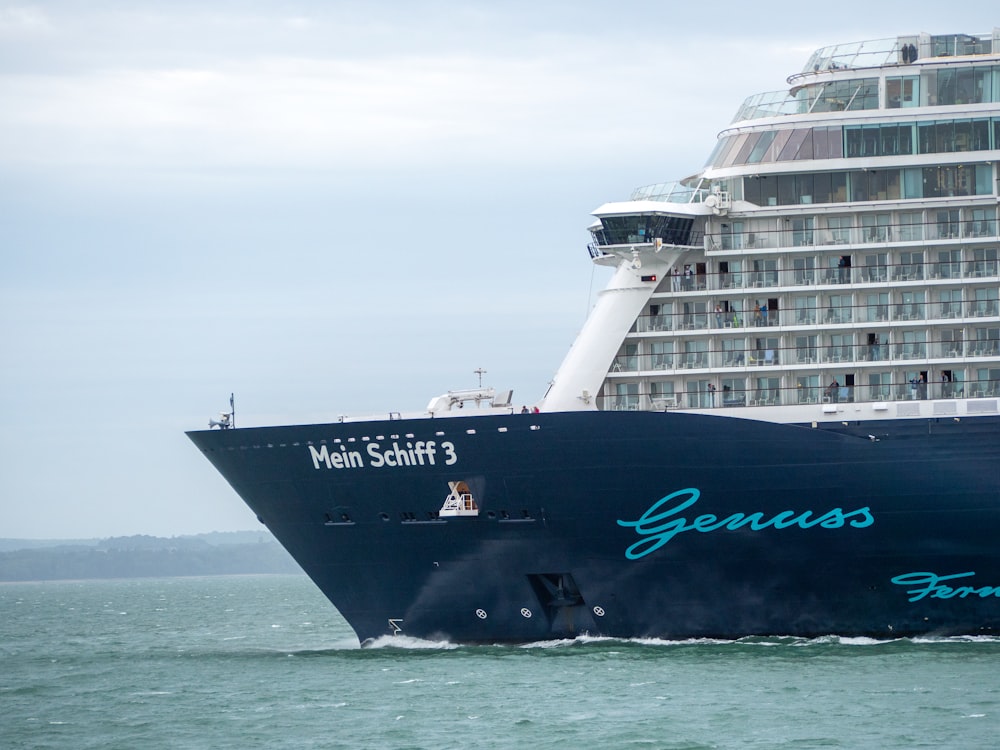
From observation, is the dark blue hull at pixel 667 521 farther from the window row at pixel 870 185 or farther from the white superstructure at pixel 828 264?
the window row at pixel 870 185

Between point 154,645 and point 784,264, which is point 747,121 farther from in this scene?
point 154,645

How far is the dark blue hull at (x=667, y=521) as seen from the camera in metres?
34.0

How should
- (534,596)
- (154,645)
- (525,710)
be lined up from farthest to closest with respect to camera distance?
(154,645) → (534,596) → (525,710)

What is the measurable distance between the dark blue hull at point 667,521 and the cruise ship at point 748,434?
1.9 inches

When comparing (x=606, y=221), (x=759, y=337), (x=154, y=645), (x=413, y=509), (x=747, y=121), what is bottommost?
(x=154, y=645)

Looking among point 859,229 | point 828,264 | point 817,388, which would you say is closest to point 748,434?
point 817,388

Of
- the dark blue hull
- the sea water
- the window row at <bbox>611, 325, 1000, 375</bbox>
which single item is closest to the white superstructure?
the window row at <bbox>611, 325, 1000, 375</bbox>

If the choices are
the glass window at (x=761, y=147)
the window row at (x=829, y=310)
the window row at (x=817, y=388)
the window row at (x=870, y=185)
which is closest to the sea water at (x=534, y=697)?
the window row at (x=817, y=388)

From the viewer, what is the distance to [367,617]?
1505 inches

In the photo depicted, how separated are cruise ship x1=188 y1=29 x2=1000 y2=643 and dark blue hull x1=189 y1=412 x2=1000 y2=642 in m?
0.05

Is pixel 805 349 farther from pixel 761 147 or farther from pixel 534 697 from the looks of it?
pixel 534 697

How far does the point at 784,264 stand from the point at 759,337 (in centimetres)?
176

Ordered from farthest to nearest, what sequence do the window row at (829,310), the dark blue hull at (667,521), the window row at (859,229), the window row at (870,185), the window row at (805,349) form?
the window row at (870,185) < the window row at (859,229) < the window row at (829,310) < the window row at (805,349) < the dark blue hull at (667,521)

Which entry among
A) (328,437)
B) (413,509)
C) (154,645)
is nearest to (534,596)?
(413,509)
